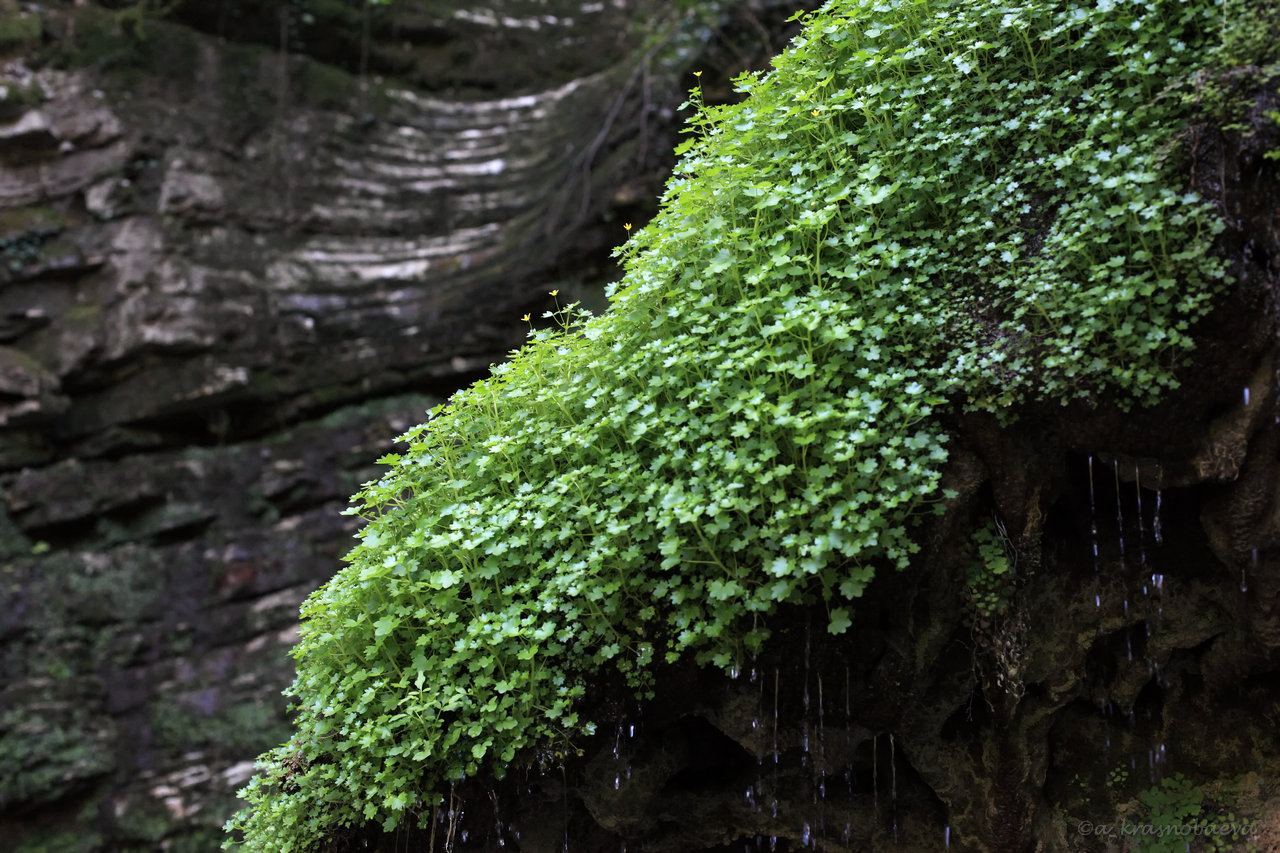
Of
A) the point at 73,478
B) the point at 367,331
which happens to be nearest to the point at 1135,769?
the point at 367,331

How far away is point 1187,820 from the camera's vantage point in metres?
2.96

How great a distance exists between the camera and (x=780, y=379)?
2707mm

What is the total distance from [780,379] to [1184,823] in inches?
88.0

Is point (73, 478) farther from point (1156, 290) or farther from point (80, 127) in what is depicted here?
point (1156, 290)

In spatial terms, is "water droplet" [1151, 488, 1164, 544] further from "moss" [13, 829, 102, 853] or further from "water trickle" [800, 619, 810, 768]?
"moss" [13, 829, 102, 853]

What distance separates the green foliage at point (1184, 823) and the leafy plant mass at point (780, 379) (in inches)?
49.2

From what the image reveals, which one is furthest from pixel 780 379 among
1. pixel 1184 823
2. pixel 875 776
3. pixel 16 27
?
pixel 16 27

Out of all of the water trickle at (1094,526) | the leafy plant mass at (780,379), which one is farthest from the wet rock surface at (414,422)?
the leafy plant mass at (780,379)

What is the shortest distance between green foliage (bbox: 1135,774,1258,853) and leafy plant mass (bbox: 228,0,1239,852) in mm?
1251

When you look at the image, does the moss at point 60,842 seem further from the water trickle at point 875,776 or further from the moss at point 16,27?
the moss at point 16,27

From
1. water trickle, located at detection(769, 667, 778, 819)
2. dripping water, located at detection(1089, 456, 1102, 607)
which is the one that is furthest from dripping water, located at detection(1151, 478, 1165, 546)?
water trickle, located at detection(769, 667, 778, 819)

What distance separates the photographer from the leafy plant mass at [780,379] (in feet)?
8.30

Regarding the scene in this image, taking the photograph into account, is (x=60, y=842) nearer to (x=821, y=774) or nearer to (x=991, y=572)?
(x=821, y=774)

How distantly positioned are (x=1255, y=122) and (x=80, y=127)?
28.0ft
